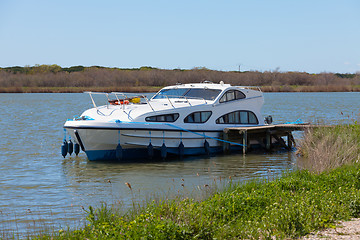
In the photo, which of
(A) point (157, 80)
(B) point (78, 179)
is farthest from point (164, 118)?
(A) point (157, 80)

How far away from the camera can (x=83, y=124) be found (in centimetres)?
1648

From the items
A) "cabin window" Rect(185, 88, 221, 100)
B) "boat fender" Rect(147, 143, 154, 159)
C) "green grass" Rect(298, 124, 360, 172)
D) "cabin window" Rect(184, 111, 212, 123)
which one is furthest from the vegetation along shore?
"cabin window" Rect(185, 88, 221, 100)

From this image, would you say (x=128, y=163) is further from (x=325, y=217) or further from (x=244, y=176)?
(x=325, y=217)

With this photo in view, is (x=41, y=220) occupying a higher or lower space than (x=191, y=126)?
lower

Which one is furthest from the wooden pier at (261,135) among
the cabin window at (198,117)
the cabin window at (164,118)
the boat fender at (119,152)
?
the boat fender at (119,152)

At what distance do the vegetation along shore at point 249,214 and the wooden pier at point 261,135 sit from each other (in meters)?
8.94

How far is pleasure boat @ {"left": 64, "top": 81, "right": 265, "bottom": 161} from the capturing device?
1675cm

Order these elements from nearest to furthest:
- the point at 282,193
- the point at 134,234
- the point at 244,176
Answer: the point at 134,234, the point at 282,193, the point at 244,176

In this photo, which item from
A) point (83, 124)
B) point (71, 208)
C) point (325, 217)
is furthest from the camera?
point (83, 124)

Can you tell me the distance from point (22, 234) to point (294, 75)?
75280 mm

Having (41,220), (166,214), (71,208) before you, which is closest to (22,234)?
(41,220)

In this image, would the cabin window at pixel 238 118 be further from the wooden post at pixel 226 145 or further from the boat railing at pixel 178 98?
the boat railing at pixel 178 98

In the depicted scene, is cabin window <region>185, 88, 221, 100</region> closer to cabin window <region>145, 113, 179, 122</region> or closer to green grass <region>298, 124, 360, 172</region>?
cabin window <region>145, 113, 179, 122</region>

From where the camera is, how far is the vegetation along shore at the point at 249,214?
22.0ft
